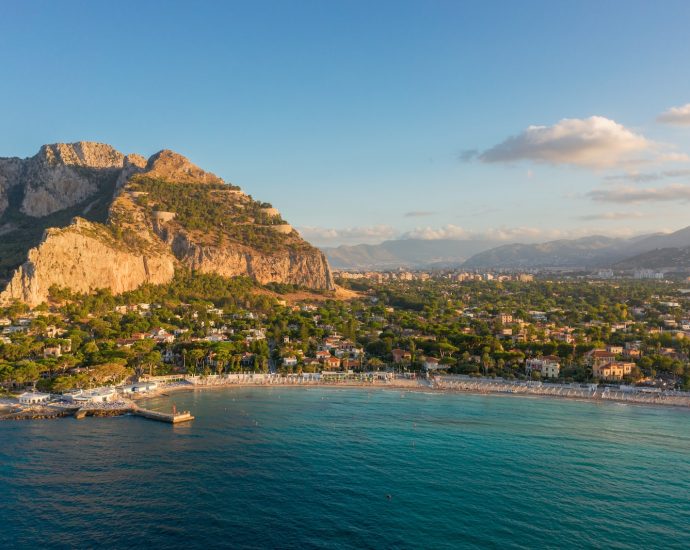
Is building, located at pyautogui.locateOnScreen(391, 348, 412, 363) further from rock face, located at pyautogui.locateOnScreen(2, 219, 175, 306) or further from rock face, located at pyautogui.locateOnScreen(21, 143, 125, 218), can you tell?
rock face, located at pyautogui.locateOnScreen(21, 143, 125, 218)

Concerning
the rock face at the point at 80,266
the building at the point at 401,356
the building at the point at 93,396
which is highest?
the rock face at the point at 80,266

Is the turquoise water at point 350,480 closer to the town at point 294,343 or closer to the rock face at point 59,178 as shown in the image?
the town at point 294,343

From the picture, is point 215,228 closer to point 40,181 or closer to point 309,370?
point 40,181

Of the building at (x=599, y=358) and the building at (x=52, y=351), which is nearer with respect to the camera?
the building at (x=52, y=351)

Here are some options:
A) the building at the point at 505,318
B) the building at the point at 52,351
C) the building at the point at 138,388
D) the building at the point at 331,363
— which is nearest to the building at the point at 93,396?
the building at the point at 138,388

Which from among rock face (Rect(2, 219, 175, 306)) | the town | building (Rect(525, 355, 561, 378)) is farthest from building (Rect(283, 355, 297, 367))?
rock face (Rect(2, 219, 175, 306))

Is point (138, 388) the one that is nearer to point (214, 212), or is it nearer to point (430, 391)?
point (430, 391)

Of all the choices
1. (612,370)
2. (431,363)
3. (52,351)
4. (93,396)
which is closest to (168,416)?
(93,396)
